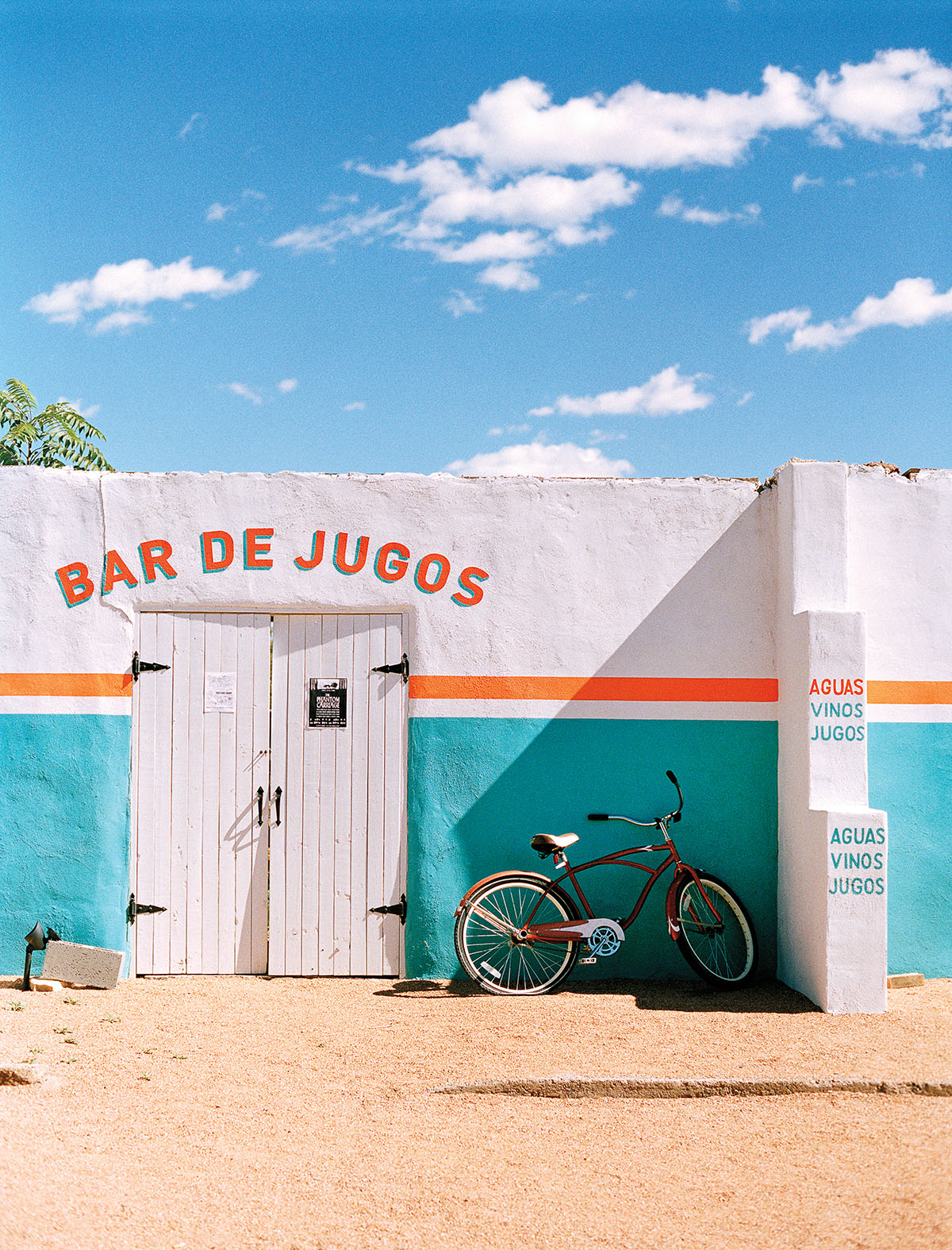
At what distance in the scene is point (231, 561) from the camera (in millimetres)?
7012

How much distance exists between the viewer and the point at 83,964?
6586 mm

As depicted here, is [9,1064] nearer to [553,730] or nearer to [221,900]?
[221,900]

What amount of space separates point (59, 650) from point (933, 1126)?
5.65 metres

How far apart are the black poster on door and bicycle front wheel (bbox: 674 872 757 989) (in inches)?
97.1

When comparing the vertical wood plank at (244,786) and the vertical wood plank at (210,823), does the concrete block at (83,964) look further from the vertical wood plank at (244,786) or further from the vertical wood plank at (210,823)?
the vertical wood plank at (244,786)

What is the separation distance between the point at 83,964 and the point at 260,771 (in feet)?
5.24

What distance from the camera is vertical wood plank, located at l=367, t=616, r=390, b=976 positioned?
6887 mm

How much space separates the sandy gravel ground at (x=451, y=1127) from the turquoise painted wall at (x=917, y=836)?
0.49 meters

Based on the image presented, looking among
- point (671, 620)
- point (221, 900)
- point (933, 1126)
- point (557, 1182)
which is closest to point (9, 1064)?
point (221, 900)

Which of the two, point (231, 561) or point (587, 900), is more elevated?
point (231, 561)

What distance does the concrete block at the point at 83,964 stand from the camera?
21.5 ft

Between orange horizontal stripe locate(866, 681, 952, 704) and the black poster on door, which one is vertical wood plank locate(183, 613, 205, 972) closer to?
the black poster on door

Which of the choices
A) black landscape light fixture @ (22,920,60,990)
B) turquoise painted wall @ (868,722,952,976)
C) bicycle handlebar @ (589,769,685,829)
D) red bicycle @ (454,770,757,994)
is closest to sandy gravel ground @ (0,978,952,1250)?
black landscape light fixture @ (22,920,60,990)

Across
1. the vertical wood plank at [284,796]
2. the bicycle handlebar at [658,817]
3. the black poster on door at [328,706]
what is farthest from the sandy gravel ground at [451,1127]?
the black poster on door at [328,706]
